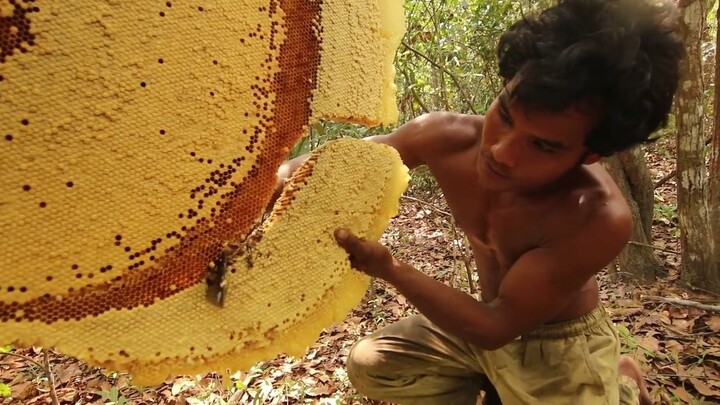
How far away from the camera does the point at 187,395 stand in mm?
1971

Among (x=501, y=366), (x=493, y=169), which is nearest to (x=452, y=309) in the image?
(x=493, y=169)

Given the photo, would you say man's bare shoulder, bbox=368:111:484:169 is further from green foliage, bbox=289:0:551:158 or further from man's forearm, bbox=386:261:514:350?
green foliage, bbox=289:0:551:158

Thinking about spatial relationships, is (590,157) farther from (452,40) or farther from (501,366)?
(452,40)

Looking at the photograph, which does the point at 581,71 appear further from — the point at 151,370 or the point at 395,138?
the point at 151,370

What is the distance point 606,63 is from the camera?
0.98 m

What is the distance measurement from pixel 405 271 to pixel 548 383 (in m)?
0.65

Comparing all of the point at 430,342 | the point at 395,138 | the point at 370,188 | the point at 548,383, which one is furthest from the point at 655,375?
the point at 370,188

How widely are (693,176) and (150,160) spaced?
267 cm

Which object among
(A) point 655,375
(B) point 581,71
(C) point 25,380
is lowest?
(C) point 25,380

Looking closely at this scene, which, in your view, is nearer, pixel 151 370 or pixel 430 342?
pixel 151 370

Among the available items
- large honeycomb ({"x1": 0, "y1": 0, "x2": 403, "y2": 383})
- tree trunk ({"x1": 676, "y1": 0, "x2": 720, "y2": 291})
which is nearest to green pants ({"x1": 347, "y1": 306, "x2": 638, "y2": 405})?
large honeycomb ({"x1": 0, "y1": 0, "x2": 403, "y2": 383})

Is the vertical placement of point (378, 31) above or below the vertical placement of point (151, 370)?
above

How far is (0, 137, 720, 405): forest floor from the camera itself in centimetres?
194

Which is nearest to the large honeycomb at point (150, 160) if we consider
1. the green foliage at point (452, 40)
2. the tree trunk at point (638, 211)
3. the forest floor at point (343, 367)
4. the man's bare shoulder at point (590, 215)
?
the man's bare shoulder at point (590, 215)
